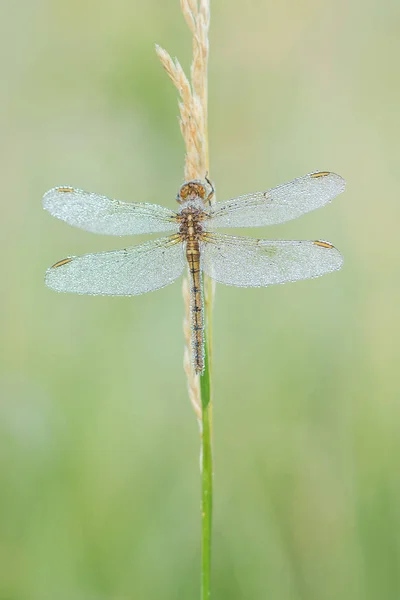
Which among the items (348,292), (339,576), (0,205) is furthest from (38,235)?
(339,576)

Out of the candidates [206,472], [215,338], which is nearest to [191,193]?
[215,338]

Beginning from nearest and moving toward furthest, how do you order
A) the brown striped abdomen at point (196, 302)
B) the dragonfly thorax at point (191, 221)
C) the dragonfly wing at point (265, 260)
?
the brown striped abdomen at point (196, 302)
the dragonfly wing at point (265, 260)
the dragonfly thorax at point (191, 221)

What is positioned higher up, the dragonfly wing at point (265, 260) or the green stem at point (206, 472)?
the dragonfly wing at point (265, 260)

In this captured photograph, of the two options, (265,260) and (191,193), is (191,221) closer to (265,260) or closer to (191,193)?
(191,193)

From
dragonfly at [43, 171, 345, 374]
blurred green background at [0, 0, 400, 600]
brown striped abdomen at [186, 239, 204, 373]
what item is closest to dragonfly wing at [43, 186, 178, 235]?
dragonfly at [43, 171, 345, 374]

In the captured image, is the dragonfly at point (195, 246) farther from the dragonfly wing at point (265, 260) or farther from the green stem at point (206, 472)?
the green stem at point (206, 472)

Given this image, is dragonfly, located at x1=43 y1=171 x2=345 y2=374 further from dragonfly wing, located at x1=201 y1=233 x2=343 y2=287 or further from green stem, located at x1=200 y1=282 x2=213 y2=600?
green stem, located at x1=200 y1=282 x2=213 y2=600

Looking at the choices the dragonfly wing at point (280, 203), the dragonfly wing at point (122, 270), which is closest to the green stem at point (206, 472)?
the dragonfly wing at point (122, 270)
